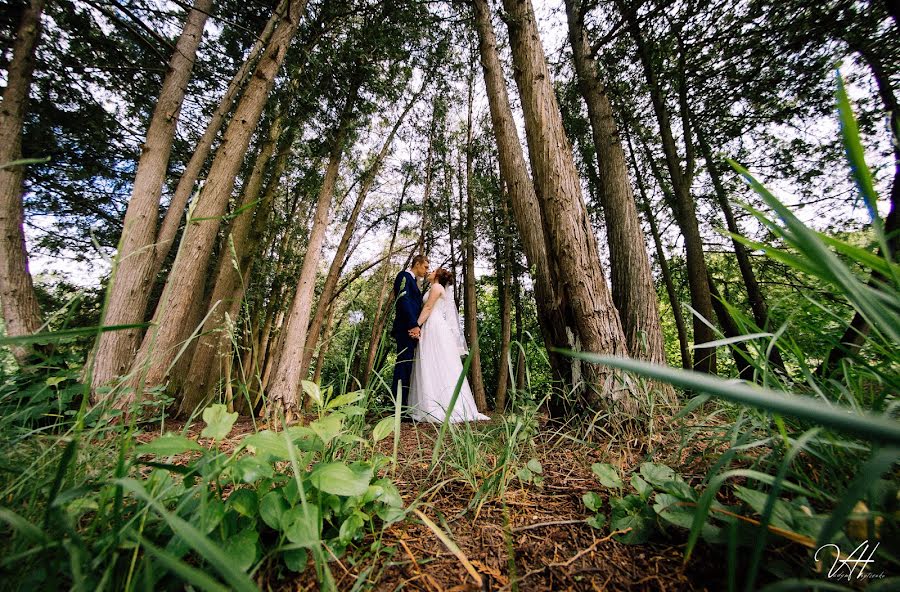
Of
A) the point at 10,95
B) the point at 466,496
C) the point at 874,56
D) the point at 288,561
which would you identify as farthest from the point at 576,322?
the point at 10,95

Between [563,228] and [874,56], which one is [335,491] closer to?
[563,228]

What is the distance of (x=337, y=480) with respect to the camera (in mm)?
732

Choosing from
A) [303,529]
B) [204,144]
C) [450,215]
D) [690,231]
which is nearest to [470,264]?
[450,215]

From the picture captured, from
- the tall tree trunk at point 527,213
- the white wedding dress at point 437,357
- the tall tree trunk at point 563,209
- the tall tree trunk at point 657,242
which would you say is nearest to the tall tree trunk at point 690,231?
the tall tree trunk at point 657,242

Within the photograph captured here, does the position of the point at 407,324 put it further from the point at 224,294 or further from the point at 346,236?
the point at 346,236

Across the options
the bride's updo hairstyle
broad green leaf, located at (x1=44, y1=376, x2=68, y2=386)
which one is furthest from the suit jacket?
broad green leaf, located at (x1=44, y1=376, x2=68, y2=386)

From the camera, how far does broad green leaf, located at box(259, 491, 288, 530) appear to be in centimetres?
68

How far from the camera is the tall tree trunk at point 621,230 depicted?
2.36 meters

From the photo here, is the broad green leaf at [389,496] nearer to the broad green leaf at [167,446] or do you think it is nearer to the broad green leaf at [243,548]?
the broad green leaf at [243,548]

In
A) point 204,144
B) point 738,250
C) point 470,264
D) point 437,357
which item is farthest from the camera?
point 470,264

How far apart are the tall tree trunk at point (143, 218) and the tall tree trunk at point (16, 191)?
0.65 meters

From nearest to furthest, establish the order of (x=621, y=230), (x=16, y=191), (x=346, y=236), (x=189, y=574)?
(x=189, y=574) → (x=621, y=230) → (x=16, y=191) → (x=346, y=236)

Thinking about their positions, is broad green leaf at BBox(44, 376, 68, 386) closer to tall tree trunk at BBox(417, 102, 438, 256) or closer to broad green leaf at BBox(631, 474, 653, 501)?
broad green leaf at BBox(631, 474, 653, 501)

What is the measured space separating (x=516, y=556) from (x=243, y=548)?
0.67m
